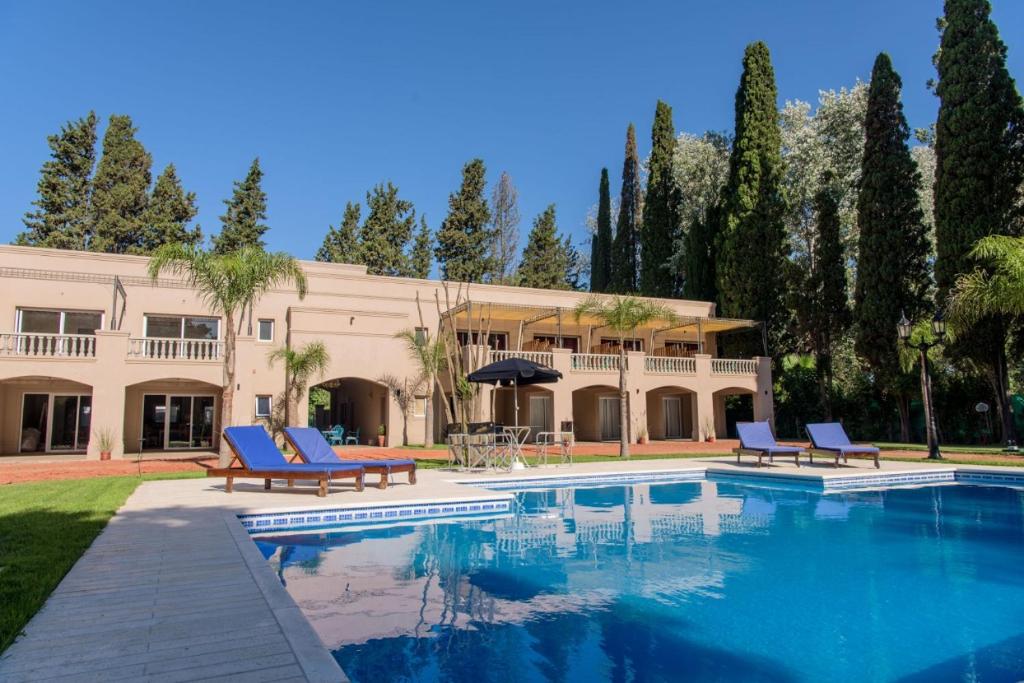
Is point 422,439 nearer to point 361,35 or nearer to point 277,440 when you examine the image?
point 277,440

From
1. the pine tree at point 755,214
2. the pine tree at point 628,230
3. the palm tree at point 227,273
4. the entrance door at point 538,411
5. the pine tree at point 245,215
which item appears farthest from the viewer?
the pine tree at point 628,230

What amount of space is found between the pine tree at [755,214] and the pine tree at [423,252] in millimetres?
21405

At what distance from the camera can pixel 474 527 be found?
949cm

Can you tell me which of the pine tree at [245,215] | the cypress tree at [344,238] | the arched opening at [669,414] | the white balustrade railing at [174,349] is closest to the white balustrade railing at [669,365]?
the arched opening at [669,414]

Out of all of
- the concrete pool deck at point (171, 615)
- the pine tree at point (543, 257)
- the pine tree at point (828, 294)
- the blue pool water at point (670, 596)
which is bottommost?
the blue pool water at point (670, 596)

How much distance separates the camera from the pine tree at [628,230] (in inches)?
1818

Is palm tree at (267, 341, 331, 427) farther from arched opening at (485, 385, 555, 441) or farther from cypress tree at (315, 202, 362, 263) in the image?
cypress tree at (315, 202, 362, 263)

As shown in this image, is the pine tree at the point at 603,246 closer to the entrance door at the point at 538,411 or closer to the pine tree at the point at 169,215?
the entrance door at the point at 538,411

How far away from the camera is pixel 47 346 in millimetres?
20031

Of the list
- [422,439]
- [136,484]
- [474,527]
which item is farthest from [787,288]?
[136,484]

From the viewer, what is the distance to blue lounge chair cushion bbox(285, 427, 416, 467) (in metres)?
11.8

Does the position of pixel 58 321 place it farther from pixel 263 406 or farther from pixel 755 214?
pixel 755 214

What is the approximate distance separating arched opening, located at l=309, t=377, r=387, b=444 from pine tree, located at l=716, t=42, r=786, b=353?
17.9 m

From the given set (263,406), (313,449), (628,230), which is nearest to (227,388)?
(313,449)
